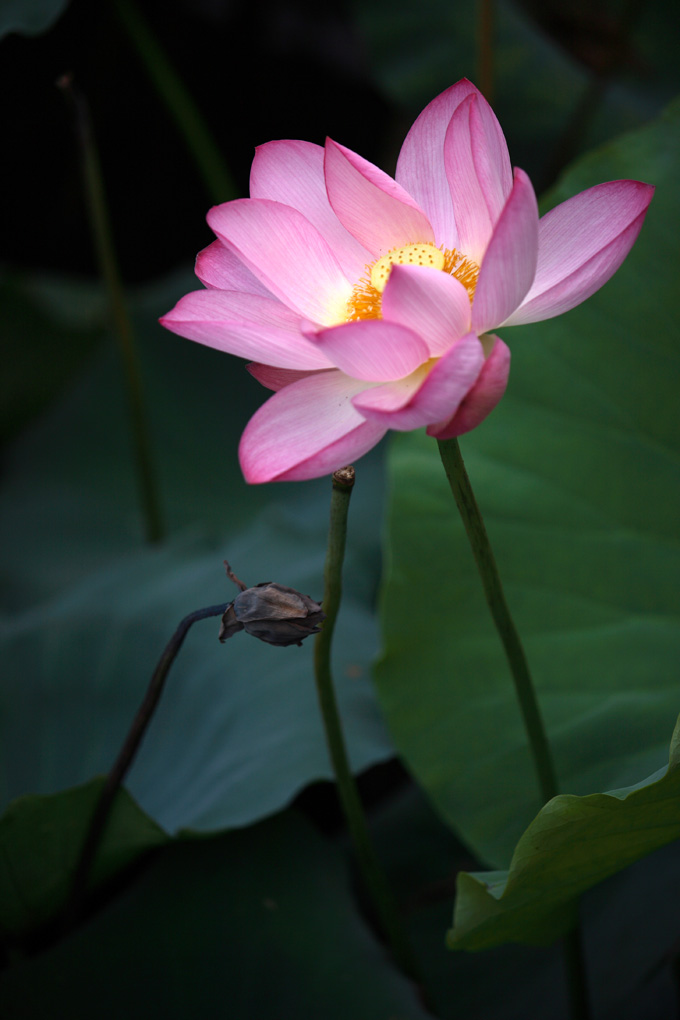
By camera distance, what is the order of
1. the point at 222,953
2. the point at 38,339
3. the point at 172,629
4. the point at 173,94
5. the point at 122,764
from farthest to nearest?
1. the point at 38,339
2. the point at 173,94
3. the point at 172,629
4. the point at 222,953
5. the point at 122,764

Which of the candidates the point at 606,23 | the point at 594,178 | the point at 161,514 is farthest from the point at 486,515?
the point at 606,23

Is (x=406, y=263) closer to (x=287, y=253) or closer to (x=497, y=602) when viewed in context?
(x=287, y=253)

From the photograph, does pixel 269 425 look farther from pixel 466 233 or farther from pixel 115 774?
pixel 115 774

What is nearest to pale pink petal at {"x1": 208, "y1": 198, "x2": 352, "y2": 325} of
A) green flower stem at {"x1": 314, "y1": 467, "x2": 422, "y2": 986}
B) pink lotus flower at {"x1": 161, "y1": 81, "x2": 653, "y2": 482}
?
pink lotus flower at {"x1": 161, "y1": 81, "x2": 653, "y2": 482}

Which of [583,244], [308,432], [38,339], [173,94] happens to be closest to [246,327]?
[308,432]

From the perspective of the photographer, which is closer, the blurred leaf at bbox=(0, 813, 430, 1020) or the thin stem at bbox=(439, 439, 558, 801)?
the thin stem at bbox=(439, 439, 558, 801)

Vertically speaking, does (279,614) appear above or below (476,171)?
below

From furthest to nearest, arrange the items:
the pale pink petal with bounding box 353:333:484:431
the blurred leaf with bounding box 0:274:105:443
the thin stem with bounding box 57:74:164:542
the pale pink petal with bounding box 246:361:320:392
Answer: the blurred leaf with bounding box 0:274:105:443 < the thin stem with bounding box 57:74:164:542 < the pale pink petal with bounding box 246:361:320:392 < the pale pink petal with bounding box 353:333:484:431

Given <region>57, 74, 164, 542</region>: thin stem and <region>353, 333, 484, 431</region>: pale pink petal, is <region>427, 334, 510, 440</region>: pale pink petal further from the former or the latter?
<region>57, 74, 164, 542</region>: thin stem
